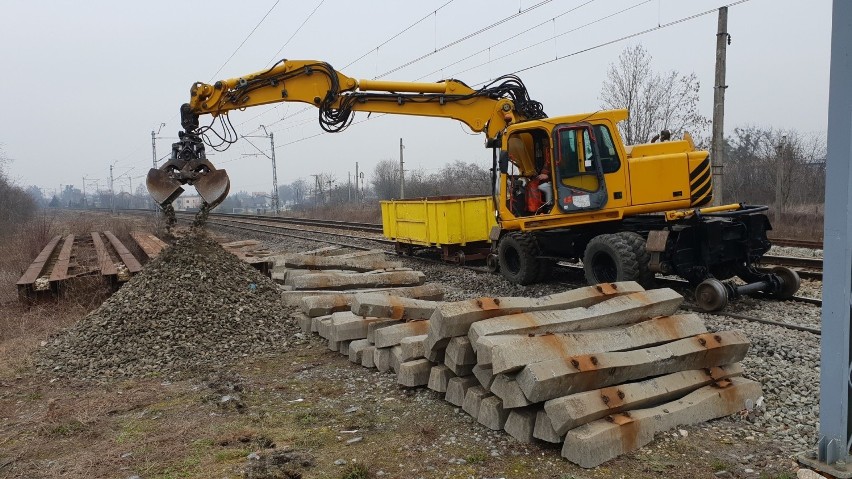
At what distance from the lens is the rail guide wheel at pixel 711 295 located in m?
7.89

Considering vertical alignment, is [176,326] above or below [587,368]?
below

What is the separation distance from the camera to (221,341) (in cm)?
727

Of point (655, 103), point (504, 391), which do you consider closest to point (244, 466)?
point (504, 391)

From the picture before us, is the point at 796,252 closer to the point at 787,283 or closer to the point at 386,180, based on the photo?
the point at 787,283

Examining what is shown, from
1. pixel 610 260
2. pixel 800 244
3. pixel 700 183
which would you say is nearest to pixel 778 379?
pixel 610 260

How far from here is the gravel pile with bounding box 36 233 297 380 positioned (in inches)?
266

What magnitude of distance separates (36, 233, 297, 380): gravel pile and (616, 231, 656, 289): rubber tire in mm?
5026

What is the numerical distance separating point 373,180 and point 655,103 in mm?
59379

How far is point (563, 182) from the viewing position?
32.0ft

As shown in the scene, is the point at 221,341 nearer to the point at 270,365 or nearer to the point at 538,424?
the point at 270,365

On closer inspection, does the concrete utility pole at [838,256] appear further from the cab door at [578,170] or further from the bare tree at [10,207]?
the bare tree at [10,207]

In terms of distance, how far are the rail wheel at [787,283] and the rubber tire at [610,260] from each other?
2011mm

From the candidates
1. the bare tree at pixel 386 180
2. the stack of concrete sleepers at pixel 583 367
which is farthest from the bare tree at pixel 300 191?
the stack of concrete sleepers at pixel 583 367

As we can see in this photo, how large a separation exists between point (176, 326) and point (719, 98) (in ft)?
44.4
